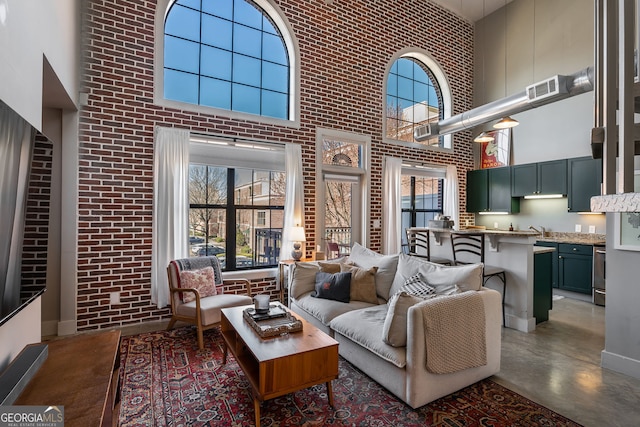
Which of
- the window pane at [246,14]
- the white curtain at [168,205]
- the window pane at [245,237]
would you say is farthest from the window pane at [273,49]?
the window pane at [245,237]

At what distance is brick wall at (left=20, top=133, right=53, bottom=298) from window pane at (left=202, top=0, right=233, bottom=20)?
132 inches

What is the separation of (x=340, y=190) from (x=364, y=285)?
87.8 inches

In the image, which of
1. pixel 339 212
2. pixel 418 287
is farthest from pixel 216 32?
pixel 418 287

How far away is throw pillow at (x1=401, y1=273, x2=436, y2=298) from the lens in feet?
8.98

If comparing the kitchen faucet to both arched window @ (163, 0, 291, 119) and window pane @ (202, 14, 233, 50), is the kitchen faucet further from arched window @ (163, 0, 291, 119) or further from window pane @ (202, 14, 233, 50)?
window pane @ (202, 14, 233, 50)

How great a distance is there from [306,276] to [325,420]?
173cm

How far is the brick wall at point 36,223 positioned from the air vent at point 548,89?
4.99 m

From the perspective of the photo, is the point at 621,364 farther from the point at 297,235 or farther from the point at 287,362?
the point at 297,235

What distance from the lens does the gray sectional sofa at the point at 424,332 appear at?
214 cm

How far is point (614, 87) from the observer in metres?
1.21

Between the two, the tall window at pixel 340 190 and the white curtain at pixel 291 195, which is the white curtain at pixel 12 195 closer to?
the white curtain at pixel 291 195

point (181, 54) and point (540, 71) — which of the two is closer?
point (181, 54)

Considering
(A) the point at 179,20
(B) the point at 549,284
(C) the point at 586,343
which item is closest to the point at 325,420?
(C) the point at 586,343

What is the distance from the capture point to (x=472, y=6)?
6480mm
